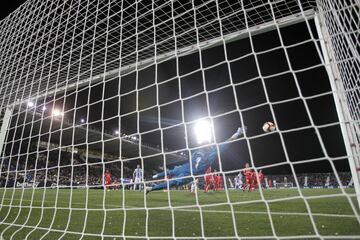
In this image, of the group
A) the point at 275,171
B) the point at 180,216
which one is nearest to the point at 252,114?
the point at 275,171

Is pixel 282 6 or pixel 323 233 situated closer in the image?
pixel 323 233

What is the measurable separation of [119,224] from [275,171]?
22.9 meters

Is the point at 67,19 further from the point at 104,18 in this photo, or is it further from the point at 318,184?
the point at 318,184

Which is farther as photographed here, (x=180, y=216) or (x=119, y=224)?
(x=180, y=216)

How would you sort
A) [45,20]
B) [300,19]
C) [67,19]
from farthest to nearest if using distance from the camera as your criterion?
[45,20] → [67,19] → [300,19]

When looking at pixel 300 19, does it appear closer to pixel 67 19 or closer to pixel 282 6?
pixel 282 6

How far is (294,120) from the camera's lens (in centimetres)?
2192

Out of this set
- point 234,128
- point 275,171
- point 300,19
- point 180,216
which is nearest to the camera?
point 300,19

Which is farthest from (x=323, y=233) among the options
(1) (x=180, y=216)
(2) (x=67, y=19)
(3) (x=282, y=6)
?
(2) (x=67, y=19)

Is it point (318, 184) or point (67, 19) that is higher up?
point (67, 19)

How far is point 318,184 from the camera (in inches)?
822

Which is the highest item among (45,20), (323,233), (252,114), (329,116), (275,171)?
(252,114)

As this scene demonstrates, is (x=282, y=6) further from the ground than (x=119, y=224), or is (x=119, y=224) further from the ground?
(x=282, y=6)

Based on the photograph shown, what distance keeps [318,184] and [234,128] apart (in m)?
7.96
